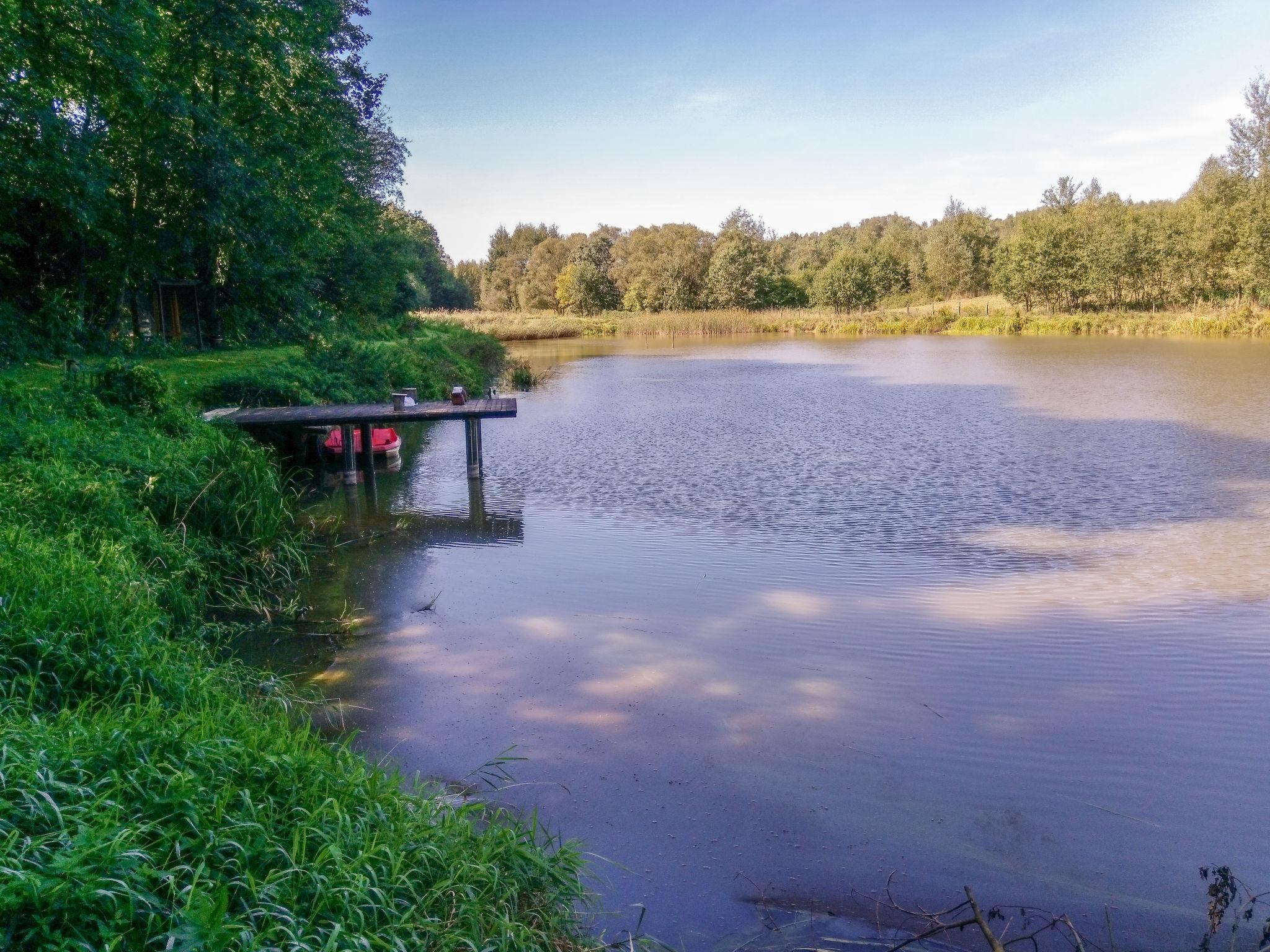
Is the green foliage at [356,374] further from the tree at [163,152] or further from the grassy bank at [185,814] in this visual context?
the grassy bank at [185,814]

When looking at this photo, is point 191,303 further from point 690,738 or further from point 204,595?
point 690,738

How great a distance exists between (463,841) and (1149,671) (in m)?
4.68

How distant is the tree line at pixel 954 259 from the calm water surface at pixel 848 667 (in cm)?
3227

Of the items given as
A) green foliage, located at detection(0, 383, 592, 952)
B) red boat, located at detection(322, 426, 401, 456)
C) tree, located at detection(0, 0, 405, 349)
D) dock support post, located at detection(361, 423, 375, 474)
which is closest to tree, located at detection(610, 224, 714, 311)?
tree, located at detection(0, 0, 405, 349)

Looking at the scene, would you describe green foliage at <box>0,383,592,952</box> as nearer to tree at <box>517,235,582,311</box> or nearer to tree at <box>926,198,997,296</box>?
tree at <box>926,198,997,296</box>

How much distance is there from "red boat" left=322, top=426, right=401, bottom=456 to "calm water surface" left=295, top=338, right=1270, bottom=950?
48cm

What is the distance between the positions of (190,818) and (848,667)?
4.22 meters

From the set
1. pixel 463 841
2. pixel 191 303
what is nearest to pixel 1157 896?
pixel 463 841

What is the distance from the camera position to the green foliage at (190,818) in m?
2.32

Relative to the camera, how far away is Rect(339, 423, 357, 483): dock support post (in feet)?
39.5

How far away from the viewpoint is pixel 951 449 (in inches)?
542

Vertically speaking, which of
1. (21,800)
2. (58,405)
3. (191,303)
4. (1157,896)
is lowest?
(1157,896)

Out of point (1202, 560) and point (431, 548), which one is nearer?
point (1202, 560)

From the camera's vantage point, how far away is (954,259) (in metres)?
58.4
